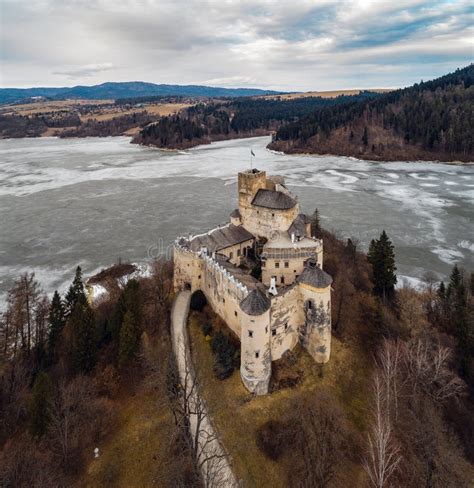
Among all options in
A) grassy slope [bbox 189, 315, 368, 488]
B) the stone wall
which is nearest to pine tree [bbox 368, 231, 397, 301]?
grassy slope [bbox 189, 315, 368, 488]

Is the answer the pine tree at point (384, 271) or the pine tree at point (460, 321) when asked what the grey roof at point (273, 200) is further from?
the pine tree at point (460, 321)

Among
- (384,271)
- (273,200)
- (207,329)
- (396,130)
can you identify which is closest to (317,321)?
(207,329)

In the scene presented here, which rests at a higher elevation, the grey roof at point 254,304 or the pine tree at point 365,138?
the grey roof at point 254,304

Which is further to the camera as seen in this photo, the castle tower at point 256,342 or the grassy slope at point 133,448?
the castle tower at point 256,342

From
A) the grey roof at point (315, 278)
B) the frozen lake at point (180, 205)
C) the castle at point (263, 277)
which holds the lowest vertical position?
the frozen lake at point (180, 205)

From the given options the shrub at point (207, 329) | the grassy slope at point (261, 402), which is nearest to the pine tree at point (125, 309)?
the grassy slope at point (261, 402)

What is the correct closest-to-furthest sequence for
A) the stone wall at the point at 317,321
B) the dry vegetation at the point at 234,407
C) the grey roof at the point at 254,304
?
the dry vegetation at the point at 234,407, the grey roof at the point at 254,304, the stone wall at the point at 317,321

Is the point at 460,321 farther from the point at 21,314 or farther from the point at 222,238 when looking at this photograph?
the point at 21,314
